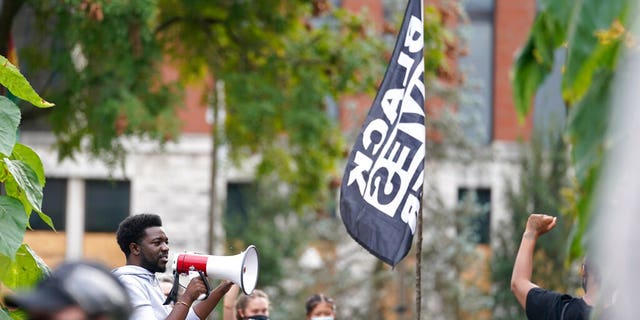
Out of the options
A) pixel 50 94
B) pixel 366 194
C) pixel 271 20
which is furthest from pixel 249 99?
pixel 366 194

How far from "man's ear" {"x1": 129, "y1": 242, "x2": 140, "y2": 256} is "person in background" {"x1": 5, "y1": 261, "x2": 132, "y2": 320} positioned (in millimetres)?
3767

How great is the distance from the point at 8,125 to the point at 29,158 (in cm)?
38

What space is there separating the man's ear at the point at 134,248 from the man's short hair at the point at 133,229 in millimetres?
11

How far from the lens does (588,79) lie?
3.83 metres

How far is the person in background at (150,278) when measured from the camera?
6.59 metres

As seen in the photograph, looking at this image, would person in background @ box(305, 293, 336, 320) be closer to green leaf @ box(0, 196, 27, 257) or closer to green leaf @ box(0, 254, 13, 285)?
green leaf @ box(0, 254, 13, 285)

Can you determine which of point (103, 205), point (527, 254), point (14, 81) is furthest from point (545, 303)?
point (103, 205)

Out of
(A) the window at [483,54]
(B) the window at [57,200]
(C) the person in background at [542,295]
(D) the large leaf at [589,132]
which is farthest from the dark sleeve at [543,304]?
(B) the window at [57,200]

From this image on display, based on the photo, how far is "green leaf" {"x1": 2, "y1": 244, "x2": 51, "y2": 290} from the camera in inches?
264

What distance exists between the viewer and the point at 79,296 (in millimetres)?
3223

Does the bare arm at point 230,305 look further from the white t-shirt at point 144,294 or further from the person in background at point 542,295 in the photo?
the person in background at point 542,295

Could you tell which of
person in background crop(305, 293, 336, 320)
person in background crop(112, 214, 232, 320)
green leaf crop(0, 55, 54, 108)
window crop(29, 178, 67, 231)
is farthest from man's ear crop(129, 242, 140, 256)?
window crop(29, 178, 67, 231)

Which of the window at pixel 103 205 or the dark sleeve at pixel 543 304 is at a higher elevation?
the dark sleeve at pixel 543 304

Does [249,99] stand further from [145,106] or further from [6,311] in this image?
[6,311]
